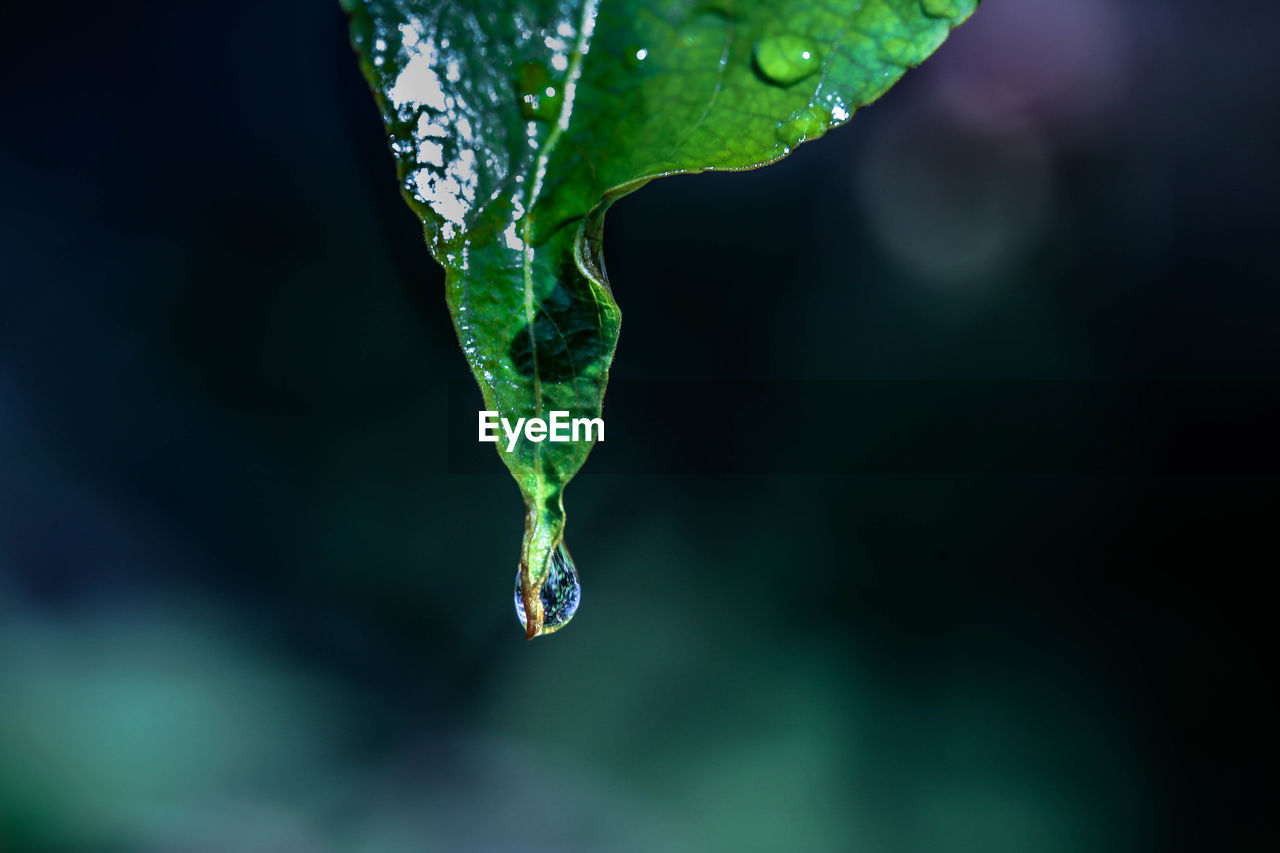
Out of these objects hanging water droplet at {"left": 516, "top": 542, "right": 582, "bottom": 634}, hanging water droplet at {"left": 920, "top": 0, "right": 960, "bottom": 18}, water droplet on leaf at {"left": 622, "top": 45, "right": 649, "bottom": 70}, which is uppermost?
hanging water droplet at {"left": 920, "top": 0, "right": 960, "bottom": 18}

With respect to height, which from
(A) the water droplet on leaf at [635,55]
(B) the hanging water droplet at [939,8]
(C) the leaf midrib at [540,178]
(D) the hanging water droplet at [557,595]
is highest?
(B) the hanging water droplet at [939,8]

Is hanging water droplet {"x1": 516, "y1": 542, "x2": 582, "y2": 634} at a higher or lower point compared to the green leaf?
lower

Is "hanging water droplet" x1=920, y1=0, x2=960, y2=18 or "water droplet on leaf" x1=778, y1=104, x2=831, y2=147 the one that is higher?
"hanging water droplet" x1=920, y1=0, x2=960, y2=18

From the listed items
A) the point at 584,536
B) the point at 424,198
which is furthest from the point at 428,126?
the point at 584,536

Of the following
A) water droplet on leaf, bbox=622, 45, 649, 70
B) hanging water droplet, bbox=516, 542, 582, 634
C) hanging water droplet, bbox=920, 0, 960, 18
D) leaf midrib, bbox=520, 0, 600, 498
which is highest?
hanging water droplet, bbox=920, 0, 960, 18
